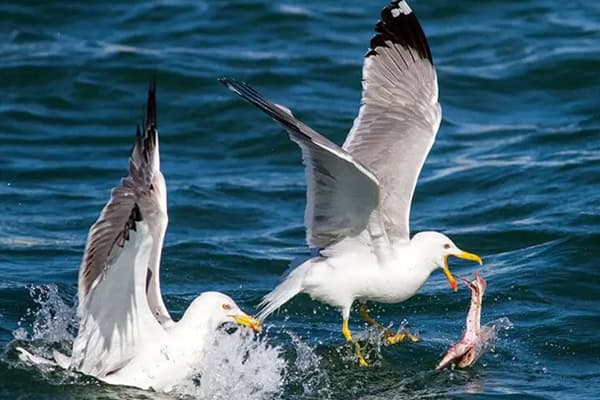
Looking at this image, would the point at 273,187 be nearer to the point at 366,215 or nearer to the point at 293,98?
the point at 293,98

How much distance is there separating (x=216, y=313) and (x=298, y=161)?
7673 millimetres

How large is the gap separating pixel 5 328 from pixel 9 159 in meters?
5.97

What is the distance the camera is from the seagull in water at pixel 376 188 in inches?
331

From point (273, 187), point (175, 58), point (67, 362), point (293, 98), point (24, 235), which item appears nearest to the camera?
point (67, 362)

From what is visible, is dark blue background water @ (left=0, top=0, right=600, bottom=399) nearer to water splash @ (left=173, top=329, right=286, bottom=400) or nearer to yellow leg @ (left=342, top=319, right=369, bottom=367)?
yellow leg @ (left=342, top=319, right=369, bottom=367)

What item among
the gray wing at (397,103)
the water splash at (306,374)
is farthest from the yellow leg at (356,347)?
the gray wing at (397,103)

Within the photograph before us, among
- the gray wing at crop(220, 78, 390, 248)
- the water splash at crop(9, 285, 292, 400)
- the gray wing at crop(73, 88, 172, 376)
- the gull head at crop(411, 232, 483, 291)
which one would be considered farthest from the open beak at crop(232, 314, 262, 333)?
the gull head at crop(411, 232, 483, 291)

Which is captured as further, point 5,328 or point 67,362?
point 5,328

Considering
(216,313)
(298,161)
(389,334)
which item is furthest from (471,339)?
(298,161)

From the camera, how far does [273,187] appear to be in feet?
47.7

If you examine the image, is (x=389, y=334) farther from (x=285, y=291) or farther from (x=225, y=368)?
(x=225, y=368)

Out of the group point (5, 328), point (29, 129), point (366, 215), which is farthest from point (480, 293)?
point (29, 129)

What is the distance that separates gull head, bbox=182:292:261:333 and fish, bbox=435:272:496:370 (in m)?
1.51

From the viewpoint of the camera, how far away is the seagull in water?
8.41 m
